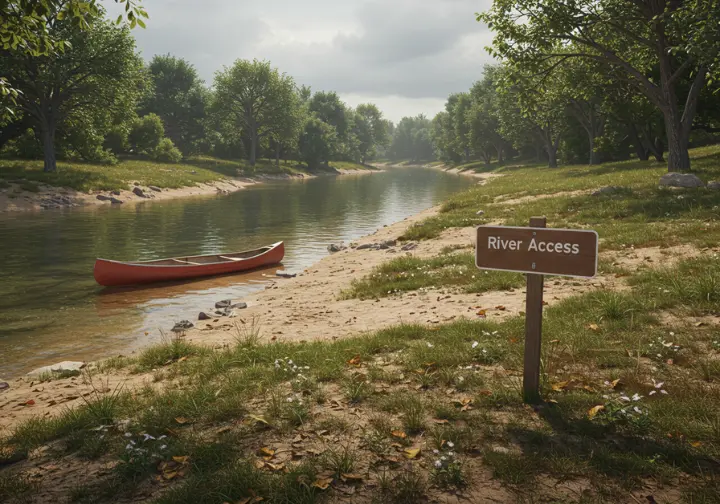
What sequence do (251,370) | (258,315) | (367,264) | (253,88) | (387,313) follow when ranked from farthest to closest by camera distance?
(253,88), (367,264), (258,315), (387,313), (251,370)

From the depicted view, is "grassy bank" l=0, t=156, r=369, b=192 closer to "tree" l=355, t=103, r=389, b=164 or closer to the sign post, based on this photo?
the sign post

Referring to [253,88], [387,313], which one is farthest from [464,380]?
[253,88]

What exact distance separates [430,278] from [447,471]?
30.8 feet

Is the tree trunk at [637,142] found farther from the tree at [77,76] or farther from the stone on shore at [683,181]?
the tree at [77,76]

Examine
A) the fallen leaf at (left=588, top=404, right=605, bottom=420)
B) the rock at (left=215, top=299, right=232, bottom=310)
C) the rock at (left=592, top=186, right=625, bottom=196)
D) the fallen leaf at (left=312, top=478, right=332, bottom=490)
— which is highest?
the rock at (left=592, top=186, right=625, bottom=196)

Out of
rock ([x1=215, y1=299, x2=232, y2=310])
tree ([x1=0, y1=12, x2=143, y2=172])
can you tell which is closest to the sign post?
rock ([x1=215, y1=299, x2=232, y2=310])

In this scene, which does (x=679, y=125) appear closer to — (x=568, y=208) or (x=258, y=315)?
(x=568, y=208)

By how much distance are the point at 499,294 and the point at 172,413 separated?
7915 mm

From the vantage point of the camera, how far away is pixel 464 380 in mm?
6664

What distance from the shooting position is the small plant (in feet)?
15.2

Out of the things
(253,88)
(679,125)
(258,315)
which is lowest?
(258,315)

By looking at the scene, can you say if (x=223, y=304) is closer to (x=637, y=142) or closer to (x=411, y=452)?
(x=411, y=452)

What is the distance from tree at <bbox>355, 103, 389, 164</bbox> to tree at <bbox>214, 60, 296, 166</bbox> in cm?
5932

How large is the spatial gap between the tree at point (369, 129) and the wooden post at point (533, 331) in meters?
151
